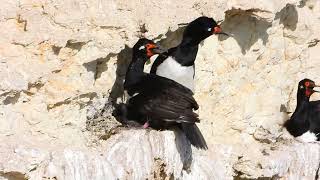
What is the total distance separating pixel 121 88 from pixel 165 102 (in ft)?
3.25

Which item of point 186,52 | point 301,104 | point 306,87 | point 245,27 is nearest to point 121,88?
point 186,52

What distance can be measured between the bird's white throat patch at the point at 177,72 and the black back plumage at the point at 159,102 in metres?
0.45

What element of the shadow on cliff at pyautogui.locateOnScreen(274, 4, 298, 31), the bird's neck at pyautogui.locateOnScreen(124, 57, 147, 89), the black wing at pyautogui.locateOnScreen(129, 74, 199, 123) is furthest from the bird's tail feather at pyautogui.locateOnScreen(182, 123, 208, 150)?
the shadow on cliff at pyautogui.locateOnScreen(274, 4, 298, 31)

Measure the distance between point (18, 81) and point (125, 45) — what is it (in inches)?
65.5

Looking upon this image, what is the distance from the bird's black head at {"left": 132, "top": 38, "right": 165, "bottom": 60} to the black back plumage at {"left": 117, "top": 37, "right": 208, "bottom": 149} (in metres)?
0.02

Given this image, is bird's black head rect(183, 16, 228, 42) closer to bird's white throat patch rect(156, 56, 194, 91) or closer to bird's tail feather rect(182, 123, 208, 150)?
bird's white throat patch rect(156, 56, 194, 91)

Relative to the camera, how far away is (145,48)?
8.66 metres

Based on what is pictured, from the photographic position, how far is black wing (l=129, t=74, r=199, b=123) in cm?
834

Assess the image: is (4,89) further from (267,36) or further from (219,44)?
(267,36)

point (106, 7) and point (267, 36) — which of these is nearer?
point (106, 7)

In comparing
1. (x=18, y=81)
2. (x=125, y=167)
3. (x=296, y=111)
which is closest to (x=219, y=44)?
(x=296, y=111)

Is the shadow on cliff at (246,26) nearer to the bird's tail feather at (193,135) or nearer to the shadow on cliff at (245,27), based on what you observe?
the shadow on cliff at (245,27)

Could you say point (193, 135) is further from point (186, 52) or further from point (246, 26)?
point (246, 26)

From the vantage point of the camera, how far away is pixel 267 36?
10.8 meters
